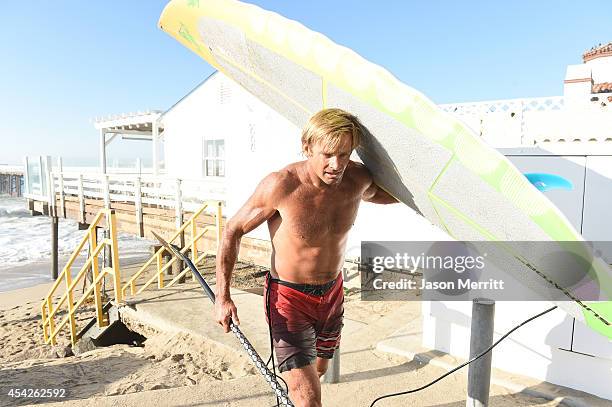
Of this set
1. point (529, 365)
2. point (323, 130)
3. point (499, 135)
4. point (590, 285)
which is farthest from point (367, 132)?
point (499, 135)

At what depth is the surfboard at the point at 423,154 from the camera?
165 cm

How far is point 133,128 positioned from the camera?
18.2 meters

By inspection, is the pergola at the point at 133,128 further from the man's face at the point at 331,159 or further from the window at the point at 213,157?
the man's face at the point at 331,159

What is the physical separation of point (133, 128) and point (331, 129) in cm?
1838

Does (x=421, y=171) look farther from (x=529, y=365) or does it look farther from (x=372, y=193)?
(x=529, y=365)

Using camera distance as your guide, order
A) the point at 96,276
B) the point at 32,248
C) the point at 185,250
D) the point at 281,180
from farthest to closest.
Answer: the point at 32,248, the point at 185,250, the point at 96,276, the point at 281,180

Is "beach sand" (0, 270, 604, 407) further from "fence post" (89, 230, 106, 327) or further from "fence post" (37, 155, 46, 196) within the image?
"fence post" (37, 155, 46, 196)

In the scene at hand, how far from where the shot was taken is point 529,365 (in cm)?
345

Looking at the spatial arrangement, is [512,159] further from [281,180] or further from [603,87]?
[603,87]

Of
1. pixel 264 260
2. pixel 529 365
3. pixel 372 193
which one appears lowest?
pixel 264 260

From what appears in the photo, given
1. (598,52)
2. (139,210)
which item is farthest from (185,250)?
(598,52)

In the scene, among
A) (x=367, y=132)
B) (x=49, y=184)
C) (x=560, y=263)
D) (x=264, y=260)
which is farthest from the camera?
(x=49, y=184)

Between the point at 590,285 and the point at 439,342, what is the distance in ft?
8.08

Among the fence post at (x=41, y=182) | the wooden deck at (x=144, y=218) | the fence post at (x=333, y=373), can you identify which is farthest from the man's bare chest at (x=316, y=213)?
the fence post at (x=41, y=182)
